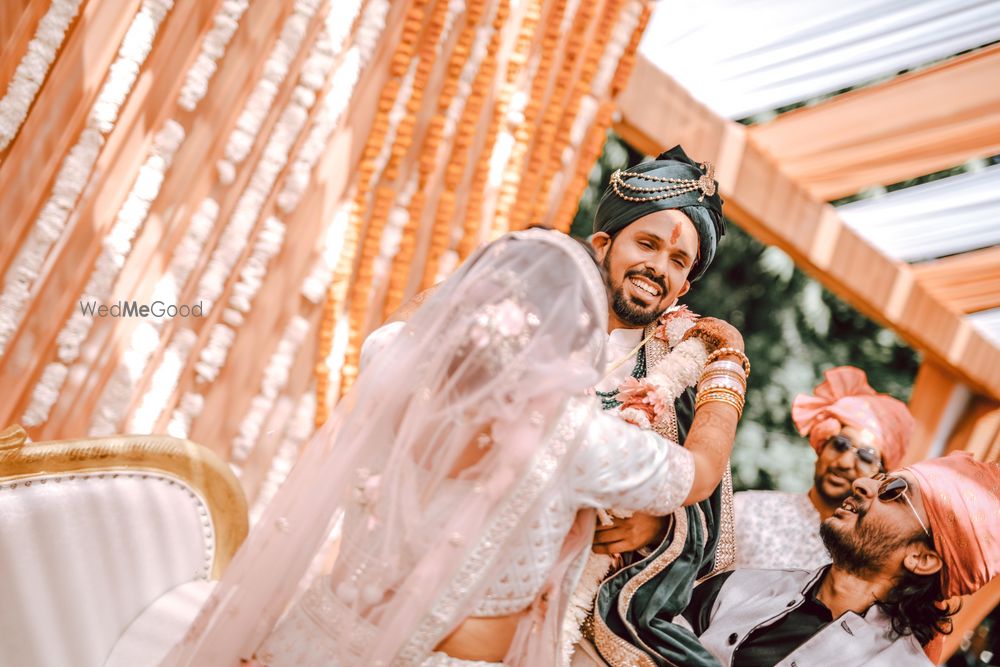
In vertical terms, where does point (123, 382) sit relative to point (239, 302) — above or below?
below

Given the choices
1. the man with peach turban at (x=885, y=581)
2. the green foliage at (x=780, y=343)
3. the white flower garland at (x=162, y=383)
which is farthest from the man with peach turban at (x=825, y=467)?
the white flower garland at (x=162, y=383)

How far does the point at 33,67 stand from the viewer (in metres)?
2.35

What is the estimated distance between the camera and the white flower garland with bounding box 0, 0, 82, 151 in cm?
234

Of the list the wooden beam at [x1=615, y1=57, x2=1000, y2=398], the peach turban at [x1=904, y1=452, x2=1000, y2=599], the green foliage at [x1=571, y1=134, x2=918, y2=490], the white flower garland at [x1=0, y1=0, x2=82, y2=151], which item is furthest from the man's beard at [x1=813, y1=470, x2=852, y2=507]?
the white flower garland at [x1=0, y1=0, x2=82, y2=151]

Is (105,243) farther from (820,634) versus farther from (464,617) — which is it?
(820,634)

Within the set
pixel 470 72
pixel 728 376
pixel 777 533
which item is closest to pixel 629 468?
pixel 728 376

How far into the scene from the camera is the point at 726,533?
1.98m

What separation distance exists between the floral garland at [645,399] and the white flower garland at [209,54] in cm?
153

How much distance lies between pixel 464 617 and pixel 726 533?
0.72 m

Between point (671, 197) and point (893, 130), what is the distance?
5.19ft

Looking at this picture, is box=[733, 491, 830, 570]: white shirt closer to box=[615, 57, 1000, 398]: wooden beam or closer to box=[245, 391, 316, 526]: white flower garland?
box=[615, 57, 1000, 398]: wooden beam

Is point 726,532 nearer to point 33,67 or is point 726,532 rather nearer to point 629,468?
point 629,468

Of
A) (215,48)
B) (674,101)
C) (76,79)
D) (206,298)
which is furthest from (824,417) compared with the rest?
(76,79)

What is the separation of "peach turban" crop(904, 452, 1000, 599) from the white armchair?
5.40 feet
